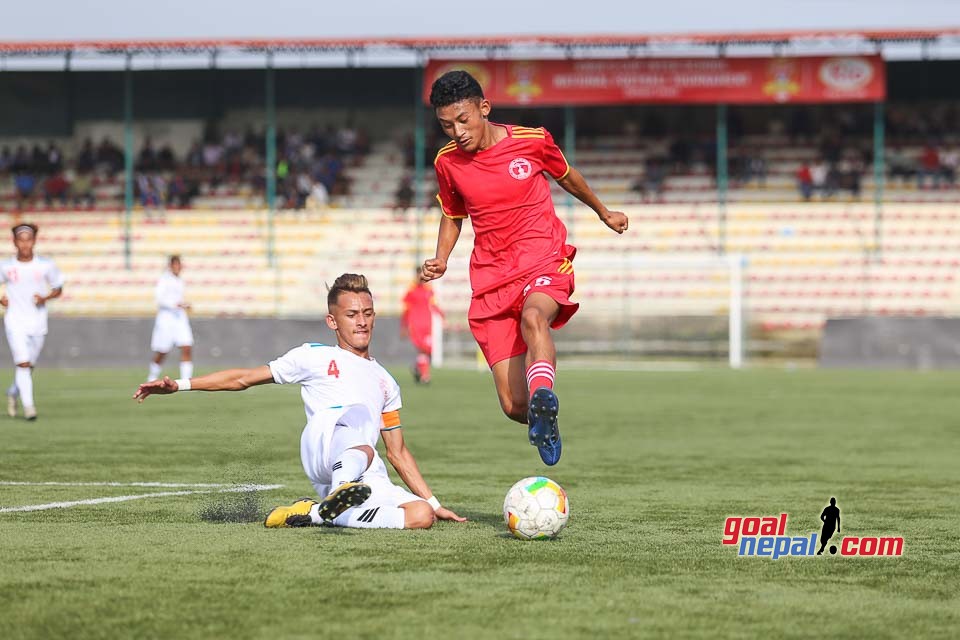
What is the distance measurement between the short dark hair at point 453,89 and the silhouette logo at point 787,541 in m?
2.47

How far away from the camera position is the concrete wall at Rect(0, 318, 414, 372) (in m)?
30.8

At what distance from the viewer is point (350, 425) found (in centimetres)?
708

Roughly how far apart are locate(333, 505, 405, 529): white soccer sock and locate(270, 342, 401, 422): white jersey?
0.47 m

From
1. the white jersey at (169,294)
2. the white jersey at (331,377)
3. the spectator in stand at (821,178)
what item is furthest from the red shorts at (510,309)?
the spectator in stand at (821,178)

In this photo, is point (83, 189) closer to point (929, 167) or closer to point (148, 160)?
point (148, 160)

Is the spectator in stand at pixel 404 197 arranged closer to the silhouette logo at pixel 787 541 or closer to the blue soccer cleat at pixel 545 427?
the silhouette logo at pixel 787 541

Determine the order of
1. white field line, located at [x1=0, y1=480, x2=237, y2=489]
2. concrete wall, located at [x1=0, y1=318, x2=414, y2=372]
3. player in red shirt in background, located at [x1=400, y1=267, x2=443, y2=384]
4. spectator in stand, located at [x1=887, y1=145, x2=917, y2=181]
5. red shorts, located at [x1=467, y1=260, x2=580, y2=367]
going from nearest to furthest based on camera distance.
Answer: red shorts, located at [x1=467, y1=260, x2=580, y2=367] < white field line, located at [x1=0, y1=480, x2=237, y2=489] < player in red shirt in background, located at [x1=400, y1=267, x2=443, y2=384] < concrete wall, located at [x1=0, y1=318, x2=414, y2=372] < spectator in stand, located at [x1=887, y1=145, x2=917, y2=181]

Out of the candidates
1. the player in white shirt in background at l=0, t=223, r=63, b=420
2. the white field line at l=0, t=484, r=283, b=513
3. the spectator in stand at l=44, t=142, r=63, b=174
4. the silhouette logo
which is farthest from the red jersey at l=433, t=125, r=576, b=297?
the spectator in stand at l=44, t=142, r=63, b=174

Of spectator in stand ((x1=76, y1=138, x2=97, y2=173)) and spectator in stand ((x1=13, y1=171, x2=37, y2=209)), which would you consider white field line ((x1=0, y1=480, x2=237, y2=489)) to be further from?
spectator in stand ((x1=76, y1=138, x2=97, y2=173))

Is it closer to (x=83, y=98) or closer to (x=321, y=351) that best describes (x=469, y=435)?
(x=321, y=351)

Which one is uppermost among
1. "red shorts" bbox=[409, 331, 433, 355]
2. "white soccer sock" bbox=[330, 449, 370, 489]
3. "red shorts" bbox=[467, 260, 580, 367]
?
"red shorts" bbox=[467, 260, 580, 367]

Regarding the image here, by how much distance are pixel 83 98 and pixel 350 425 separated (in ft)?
126

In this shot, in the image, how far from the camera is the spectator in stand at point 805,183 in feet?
123

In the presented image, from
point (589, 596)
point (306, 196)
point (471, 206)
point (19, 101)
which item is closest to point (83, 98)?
point (19, 101)
